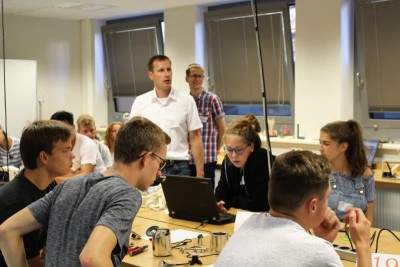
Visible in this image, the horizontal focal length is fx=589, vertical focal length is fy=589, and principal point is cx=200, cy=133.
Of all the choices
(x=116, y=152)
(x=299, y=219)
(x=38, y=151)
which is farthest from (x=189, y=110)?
(x=299, y=219)

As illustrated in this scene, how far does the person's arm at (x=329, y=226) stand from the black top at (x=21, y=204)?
109cm

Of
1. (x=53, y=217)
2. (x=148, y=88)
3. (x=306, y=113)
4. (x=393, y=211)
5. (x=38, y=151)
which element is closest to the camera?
(x=53, y=217)

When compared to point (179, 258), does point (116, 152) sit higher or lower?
higher

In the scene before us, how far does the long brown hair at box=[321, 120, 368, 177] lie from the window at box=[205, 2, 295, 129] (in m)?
3.26

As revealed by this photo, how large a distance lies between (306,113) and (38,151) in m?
4.46

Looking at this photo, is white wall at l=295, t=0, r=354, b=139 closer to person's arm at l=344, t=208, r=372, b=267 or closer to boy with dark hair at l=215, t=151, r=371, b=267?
person's arm at l=344, t=208, r=372, b=267

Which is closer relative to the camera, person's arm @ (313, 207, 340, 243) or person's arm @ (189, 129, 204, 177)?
person's arm @ (313, 207, 340, 243)

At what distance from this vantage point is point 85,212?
1.84 m

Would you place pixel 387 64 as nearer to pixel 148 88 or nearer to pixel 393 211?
pixel 393 211

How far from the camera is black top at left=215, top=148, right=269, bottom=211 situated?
3.64m

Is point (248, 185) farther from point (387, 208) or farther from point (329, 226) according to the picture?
point (387, 208)

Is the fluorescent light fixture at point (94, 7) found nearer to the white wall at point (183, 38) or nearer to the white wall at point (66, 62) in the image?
the white wall at point (183, 38)

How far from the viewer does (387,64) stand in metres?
6.03

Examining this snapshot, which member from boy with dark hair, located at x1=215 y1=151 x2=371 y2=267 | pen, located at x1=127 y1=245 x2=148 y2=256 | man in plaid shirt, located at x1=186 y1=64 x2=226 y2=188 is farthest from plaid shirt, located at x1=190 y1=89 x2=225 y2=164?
boy with dark hair, located at x1=215 y1=151 x2=371 y2=267
